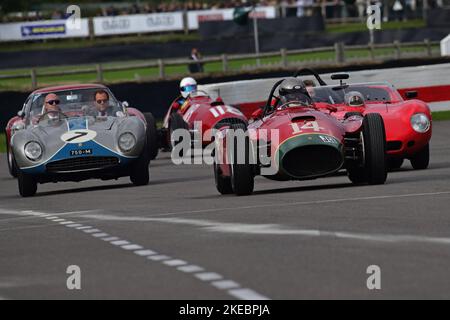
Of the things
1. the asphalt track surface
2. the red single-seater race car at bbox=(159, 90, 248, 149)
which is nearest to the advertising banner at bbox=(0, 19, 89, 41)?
the red single-seater race car at bbox=(159, 90, 248, 149)

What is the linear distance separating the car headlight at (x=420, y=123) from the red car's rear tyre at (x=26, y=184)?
458cm

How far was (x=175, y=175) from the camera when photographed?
1961 centimetres

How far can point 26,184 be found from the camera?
1705 cm

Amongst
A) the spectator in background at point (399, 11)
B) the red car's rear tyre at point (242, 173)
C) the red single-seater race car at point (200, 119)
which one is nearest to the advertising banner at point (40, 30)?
the spectator in background at point (399, 11)

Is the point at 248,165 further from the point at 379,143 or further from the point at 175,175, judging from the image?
the point at 175,175

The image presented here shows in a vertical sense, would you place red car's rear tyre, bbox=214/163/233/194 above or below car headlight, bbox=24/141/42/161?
below

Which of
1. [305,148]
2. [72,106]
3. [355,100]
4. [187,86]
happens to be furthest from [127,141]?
[187,86]

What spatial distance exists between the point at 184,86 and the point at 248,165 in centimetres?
1013

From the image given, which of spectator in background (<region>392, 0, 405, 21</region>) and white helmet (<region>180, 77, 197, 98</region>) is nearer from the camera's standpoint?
white helmet (<region>180, 77, 197, 98</region>)

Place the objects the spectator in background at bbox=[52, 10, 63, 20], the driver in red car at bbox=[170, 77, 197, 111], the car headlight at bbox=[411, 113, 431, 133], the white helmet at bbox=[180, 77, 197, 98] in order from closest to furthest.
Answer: the car headlight at bbox=[411, 113, 431, 133]
the driver in red car at bbox=[170, 77, 197, 111]
the white helmet at bbox=[180, 77, 197, 98]
the spectator in background at bbox=[52, 10, 63, 20]

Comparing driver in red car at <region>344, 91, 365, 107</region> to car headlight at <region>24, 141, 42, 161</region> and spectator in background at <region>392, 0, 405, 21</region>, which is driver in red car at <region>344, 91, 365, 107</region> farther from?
spectator in background at <region>392, 0, 405, 21</region>

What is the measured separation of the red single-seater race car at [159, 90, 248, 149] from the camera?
877 inches

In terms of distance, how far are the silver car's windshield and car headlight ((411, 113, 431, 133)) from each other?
3.73m

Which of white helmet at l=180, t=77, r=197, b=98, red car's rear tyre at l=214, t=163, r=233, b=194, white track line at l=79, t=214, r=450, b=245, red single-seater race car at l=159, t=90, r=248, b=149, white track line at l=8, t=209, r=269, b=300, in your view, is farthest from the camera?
white helmet at l=180, t=77, r=197, b=98
